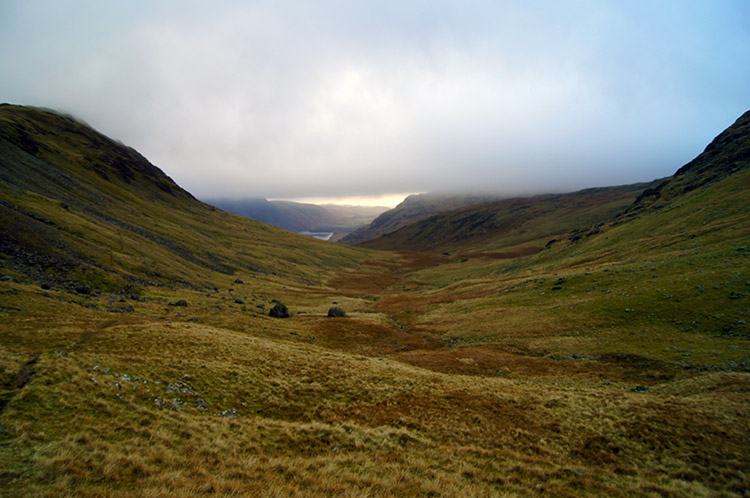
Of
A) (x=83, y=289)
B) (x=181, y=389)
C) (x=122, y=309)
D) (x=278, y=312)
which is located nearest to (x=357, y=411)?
(x=181, y=389)

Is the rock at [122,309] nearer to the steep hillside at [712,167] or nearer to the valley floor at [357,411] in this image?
the valley floor at [357,411]

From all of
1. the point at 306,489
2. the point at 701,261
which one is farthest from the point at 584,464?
the point at 701,261

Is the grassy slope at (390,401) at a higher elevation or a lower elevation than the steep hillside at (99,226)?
lower

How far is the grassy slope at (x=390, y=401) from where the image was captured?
38.9 ft

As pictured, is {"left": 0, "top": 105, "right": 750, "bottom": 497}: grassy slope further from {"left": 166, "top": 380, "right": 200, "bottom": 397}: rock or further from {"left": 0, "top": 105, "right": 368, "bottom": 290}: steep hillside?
{"left": 0, "top": 105, "right": 368, "bottom": 290}: steep hillside

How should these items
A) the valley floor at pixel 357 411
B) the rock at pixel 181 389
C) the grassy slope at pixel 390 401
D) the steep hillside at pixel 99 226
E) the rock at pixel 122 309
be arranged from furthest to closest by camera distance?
the steep hillside at pixel 99 226 < the rock at pixel 122 309 < the rock at pixel 181 389 < the grassy slope at pixel 390 401 < the valley floor at pixel 357 411

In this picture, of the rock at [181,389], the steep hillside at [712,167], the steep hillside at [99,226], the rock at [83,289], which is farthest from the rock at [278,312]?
the steep hillside at [712,167]

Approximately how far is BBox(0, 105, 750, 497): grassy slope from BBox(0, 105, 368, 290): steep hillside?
1351 cm

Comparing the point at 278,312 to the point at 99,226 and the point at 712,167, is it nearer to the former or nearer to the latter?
the point at 99,226

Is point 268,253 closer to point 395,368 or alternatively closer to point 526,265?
point 526,265

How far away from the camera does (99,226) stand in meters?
69.1

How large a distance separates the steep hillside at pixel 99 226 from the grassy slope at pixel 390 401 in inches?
532

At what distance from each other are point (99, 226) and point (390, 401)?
82.0 m

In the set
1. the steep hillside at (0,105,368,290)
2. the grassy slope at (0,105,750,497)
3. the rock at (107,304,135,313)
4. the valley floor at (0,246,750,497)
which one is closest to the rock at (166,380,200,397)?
the valley floor at (0,246,750,497)
